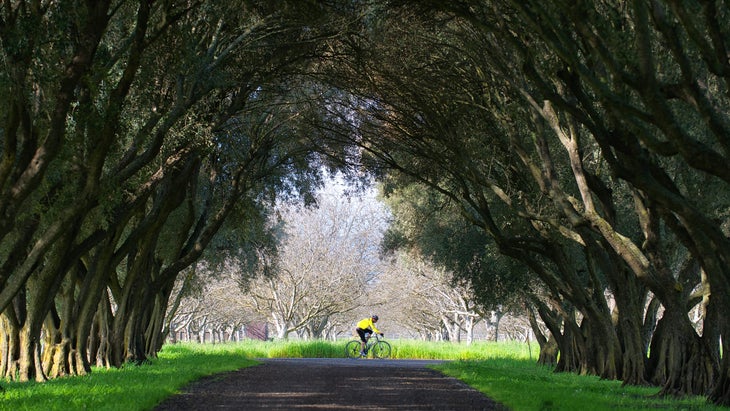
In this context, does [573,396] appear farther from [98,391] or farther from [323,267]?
[323,267]

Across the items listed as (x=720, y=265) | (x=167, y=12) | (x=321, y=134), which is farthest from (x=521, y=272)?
(x=167, y=12)

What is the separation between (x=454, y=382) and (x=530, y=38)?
25.1 ft

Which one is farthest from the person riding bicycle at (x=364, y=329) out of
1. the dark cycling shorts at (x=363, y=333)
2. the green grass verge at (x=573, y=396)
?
the green grass verge at (x=573, y=396)

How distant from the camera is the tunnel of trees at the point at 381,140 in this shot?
39.9ft

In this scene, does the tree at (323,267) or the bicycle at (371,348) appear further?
the tree at (323,267)

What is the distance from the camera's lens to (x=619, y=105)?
33.0ft

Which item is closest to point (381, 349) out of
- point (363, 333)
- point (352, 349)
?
point (352, 349)

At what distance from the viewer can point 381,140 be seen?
24.0m

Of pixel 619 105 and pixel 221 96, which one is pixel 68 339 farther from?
pixel 619 105

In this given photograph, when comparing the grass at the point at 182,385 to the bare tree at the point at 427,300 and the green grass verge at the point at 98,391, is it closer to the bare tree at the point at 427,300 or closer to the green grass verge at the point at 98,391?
the green grass verge at the point at 98,391

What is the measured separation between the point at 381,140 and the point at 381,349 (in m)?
16.1

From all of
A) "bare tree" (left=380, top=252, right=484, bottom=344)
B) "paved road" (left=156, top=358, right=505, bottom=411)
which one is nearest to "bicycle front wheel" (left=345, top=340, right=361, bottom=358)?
"paved road" (left=156, top=358, right=505, bottom=411)

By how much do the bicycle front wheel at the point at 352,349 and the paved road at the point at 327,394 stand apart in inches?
667

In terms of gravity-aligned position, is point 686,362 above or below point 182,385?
above
